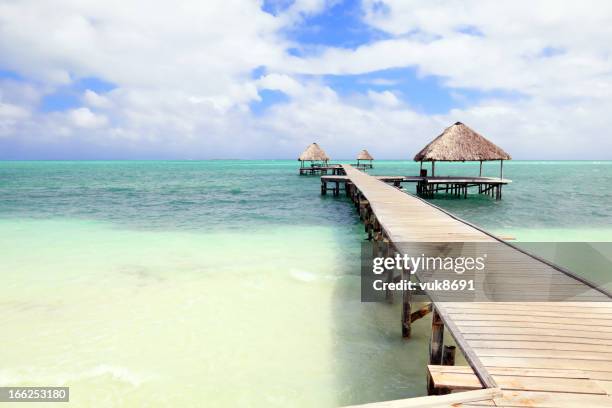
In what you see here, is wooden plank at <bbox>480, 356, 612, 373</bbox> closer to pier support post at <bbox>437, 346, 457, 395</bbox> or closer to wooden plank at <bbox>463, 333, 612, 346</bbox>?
wooden plank at <bbox>463, 333, 612, 346</bbox>

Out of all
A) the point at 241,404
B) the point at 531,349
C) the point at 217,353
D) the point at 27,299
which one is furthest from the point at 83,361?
the point at 531,349

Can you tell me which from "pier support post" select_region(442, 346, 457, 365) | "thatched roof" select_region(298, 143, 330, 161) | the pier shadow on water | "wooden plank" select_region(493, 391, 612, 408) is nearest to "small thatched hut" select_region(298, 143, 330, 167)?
"thatched roof" select_region(298, 143, 330, 161)

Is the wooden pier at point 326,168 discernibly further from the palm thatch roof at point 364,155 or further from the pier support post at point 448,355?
the pier support post at point 448,355

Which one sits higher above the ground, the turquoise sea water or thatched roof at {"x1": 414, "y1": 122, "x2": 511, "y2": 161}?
thatched roof at {"x1": 414, "y1": 122, "x2": 511, "y2": 161}

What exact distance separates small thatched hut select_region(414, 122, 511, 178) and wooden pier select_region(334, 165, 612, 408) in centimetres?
1761

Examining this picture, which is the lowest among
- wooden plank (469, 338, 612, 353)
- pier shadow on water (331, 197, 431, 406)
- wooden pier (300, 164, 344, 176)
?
pier shadow on water (331, 197, 431, 406)

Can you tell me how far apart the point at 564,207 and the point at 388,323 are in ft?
57.2

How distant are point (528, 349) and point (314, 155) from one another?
39884 millimetres

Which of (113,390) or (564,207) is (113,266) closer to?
(113,390)

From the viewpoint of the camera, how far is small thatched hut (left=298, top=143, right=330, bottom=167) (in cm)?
4194

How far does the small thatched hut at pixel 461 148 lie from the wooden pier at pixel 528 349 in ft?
57.8

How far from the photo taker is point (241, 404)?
387 cm

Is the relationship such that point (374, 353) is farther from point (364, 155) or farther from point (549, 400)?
point (364, 155)

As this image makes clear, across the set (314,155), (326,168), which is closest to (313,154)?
(314,155)
